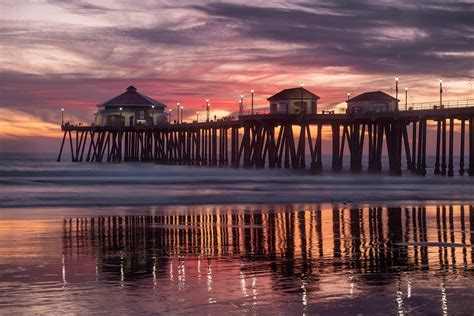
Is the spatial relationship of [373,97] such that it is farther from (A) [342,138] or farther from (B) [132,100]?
(B) [132,100]

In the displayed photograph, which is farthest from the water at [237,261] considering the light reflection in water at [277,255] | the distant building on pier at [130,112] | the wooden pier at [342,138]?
the distant building on pier at [130,112]

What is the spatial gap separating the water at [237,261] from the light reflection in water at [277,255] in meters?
0.02

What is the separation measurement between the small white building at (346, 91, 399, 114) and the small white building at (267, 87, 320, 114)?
144 inches

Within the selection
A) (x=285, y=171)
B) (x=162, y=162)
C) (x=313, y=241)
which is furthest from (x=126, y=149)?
(x=313, y=241)

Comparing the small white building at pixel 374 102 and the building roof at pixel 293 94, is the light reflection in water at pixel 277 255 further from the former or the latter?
the building roof at pixel 293 94

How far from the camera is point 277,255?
14.1 m

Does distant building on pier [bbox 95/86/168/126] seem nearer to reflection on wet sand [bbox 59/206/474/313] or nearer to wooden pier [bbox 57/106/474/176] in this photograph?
wooden pier [bbox 57/106/474/176]

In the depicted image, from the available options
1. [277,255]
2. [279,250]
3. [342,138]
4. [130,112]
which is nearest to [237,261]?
[277,255]

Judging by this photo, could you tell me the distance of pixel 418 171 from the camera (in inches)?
2327

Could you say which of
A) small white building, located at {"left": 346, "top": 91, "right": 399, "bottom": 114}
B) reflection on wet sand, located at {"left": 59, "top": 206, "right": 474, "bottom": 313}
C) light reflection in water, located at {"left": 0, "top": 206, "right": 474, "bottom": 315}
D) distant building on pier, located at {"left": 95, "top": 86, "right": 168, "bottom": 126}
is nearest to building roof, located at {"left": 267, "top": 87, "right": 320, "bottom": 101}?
small white building, located at {"left": 346, "top": 91, "right": 399, "bottom": 114}

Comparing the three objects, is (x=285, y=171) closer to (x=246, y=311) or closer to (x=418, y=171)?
(x=418, y=171)

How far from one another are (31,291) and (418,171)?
51.1m

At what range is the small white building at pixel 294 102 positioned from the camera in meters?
76.3

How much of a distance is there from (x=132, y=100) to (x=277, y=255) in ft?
333
